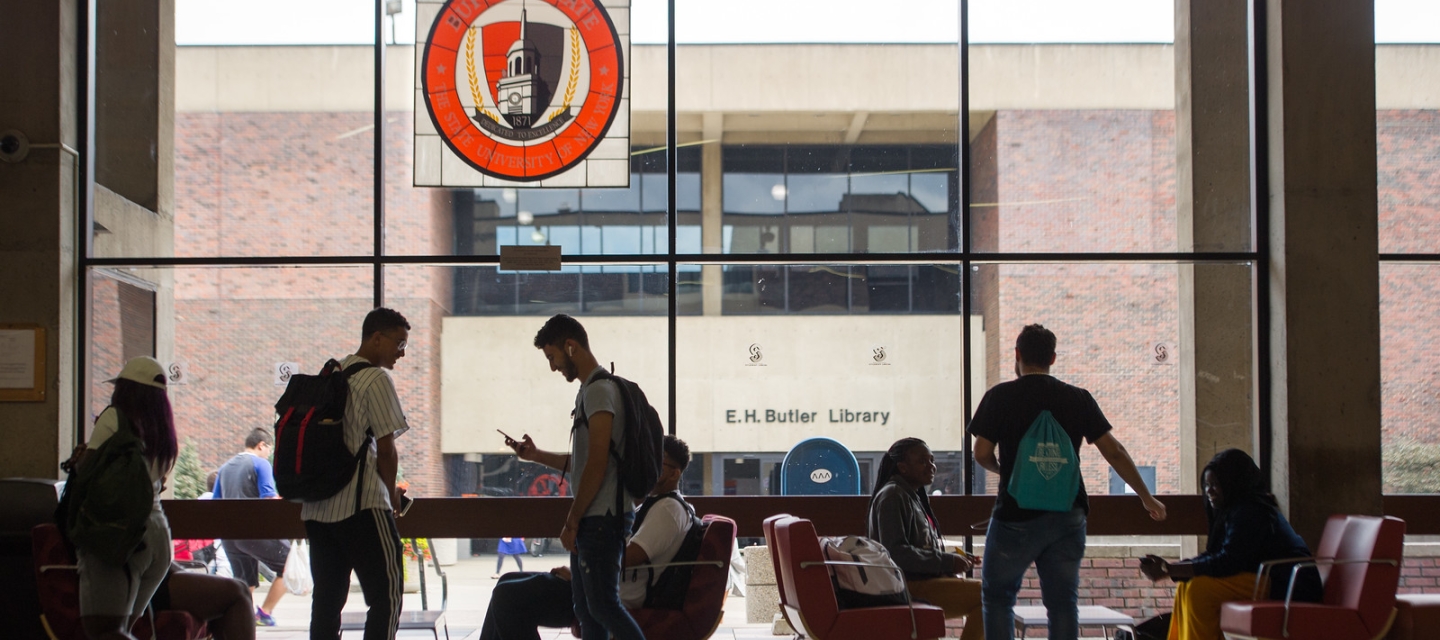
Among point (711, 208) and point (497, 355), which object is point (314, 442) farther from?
point (711, 208)

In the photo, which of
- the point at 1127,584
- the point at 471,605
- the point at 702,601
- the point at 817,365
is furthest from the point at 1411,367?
the point at 471,605

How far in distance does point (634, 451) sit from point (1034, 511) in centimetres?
155

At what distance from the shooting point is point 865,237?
5.88m

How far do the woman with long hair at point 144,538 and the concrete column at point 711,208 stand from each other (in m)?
2.82

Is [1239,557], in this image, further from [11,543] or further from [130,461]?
[11,543]

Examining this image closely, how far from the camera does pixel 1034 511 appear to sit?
13.5 ft

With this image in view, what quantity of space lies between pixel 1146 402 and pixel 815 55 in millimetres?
2680

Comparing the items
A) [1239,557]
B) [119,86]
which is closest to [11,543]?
[119,86]

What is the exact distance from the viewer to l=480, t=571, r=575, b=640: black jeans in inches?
155

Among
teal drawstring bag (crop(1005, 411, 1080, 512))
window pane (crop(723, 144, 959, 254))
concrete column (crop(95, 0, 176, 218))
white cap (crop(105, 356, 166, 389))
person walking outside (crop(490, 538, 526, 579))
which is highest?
concrete column (crop(95, 0, 176, 218))

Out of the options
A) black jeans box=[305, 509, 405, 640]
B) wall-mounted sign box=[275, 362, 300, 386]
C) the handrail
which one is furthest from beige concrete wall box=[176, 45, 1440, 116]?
black jeans box=[305, 509, 405, 640]

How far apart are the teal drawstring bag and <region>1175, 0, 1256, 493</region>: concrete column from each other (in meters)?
1.97

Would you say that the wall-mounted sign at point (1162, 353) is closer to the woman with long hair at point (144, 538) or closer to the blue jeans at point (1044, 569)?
the blue jeans at point (1044, 569)

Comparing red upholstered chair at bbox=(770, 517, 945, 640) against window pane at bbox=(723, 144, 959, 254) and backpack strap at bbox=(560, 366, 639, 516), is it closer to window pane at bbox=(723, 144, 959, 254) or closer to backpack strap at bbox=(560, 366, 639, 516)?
backpack strap at bbox=(560, 366, 639, 516)
